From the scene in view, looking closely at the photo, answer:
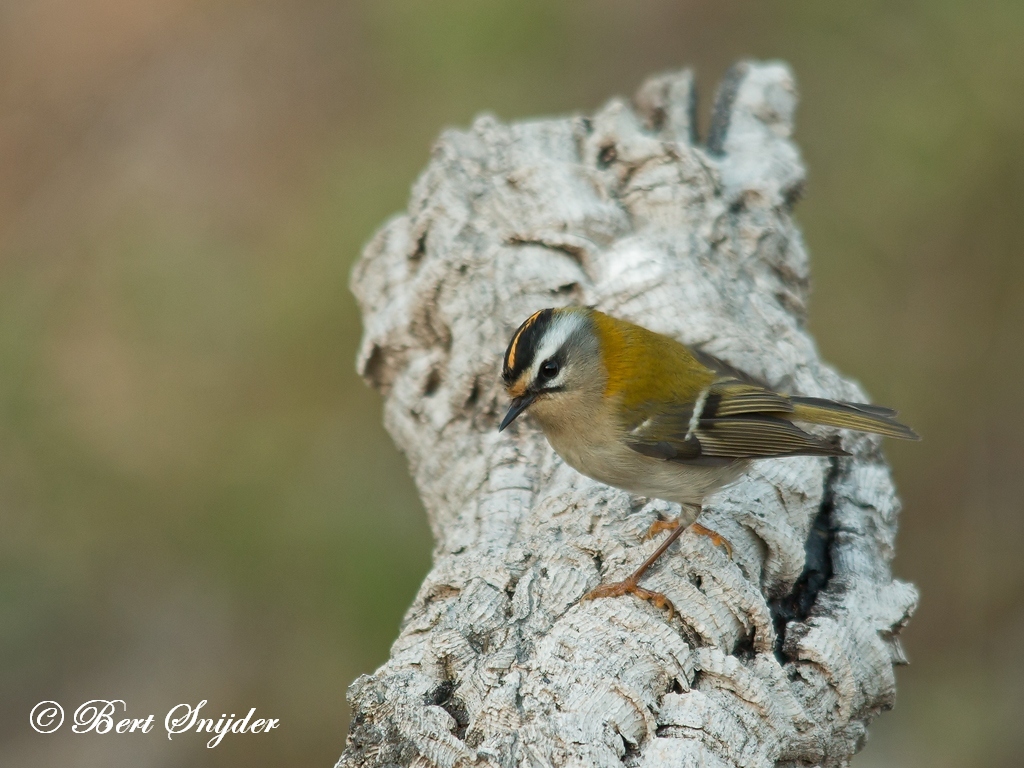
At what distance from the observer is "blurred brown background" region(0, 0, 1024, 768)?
15.8 feet

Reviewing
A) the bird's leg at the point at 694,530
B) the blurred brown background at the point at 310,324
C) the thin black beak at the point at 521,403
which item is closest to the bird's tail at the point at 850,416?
the bird's leg at the point at 694,530

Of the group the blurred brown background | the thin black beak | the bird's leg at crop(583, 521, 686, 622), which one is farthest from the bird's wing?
the blurred brown background

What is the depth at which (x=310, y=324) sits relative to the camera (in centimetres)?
550

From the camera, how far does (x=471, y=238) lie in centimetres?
357

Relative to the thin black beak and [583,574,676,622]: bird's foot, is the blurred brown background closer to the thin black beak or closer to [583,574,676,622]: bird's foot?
the thin black beak

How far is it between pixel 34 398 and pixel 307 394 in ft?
4.52

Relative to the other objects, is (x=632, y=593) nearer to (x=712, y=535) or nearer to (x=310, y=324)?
(x=712, y=535)

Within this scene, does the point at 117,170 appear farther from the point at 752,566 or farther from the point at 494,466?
the point at 752,566

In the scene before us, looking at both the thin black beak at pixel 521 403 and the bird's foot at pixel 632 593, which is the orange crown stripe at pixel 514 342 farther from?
the bird's foot at pixel 632 593

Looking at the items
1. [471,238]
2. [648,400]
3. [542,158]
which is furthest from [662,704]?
[542,158]

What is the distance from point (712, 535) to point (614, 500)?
34cm

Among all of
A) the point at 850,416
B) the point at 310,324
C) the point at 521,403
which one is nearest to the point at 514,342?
the point at 521,403

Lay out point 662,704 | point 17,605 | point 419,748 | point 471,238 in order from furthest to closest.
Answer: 1. point 17,605
2. point 471,238
3. point 662,704
4. point 419,748

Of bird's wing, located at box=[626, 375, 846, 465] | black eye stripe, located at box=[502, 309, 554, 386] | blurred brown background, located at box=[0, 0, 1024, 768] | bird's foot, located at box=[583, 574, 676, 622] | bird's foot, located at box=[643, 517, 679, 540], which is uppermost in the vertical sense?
blurred brown background, located at box=[0, 0, 1024, 768]
